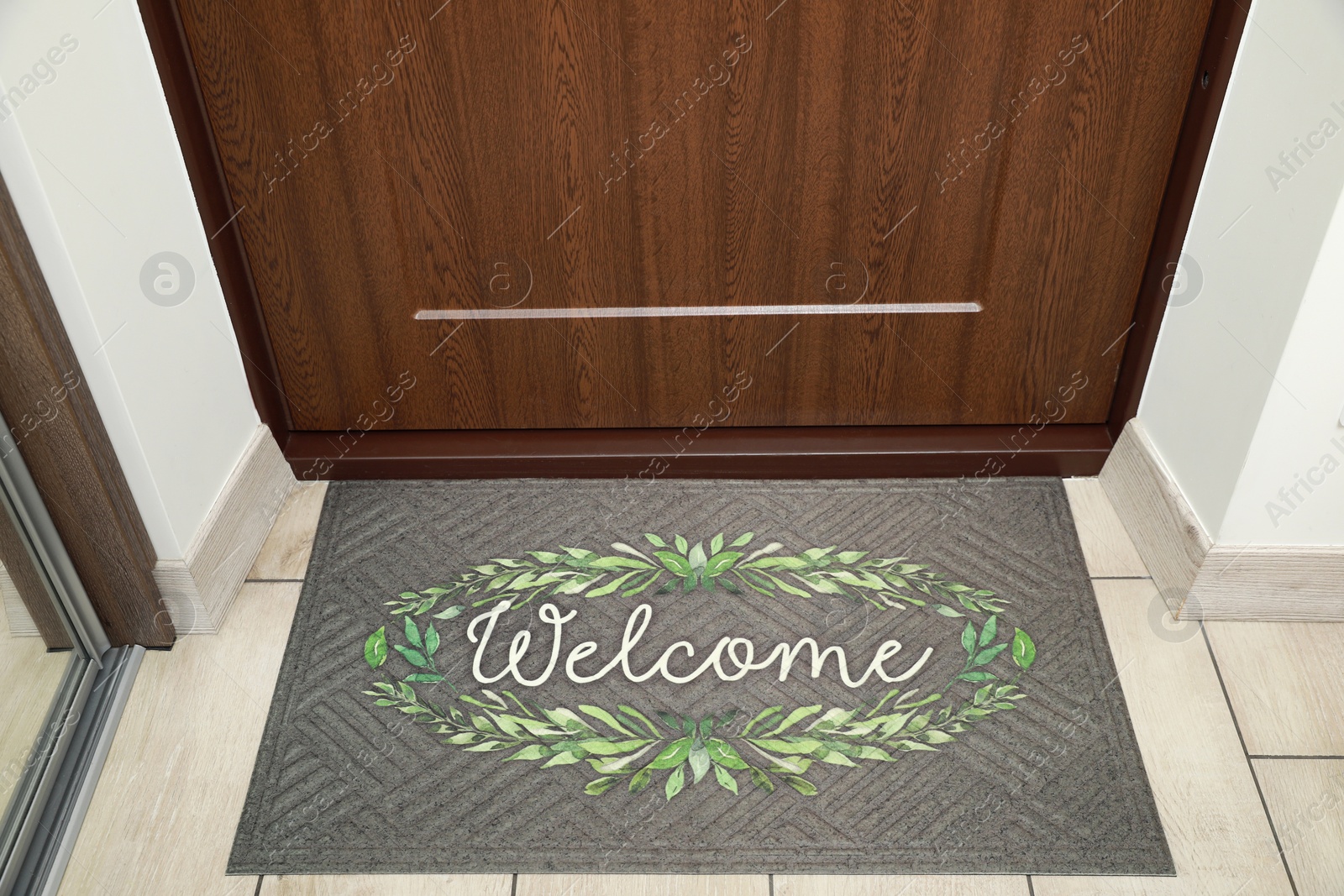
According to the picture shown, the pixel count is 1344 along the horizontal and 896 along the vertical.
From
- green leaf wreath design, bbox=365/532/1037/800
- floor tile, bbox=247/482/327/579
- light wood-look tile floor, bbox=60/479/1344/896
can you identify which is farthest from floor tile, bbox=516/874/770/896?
floor tile, bbox=247/482/327/579

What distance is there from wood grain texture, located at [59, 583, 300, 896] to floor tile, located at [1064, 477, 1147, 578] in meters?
1.34

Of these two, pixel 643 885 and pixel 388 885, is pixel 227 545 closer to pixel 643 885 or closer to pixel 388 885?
pixel 388 885

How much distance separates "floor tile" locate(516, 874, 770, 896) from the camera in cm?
139

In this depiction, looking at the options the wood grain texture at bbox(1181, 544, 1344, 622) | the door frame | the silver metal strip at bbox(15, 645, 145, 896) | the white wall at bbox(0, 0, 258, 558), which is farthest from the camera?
the door frame

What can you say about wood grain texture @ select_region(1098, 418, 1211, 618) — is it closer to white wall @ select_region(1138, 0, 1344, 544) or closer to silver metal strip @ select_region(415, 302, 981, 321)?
white wall @ select_region(1138, 0, 1344, 544)

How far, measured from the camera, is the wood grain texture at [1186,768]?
54.6 inches

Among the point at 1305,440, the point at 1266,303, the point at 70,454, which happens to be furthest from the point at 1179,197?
the point at 70,454

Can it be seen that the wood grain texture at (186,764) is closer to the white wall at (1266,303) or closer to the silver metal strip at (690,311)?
the silver metal strip at (690,311)

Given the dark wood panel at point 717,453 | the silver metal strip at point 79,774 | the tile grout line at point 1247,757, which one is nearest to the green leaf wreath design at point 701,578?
the dark wood panel at point 717,453

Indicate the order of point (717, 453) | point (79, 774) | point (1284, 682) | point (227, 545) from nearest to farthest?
point (79, 774)
point (1284, 682)
point (227, 545)
point (717, 453)

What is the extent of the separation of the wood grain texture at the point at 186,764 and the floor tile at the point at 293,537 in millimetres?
49

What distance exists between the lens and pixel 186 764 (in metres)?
1.54

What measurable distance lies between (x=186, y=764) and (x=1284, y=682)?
1.62 meters

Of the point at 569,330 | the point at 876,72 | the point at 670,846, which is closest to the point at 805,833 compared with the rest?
the point at 670,846
